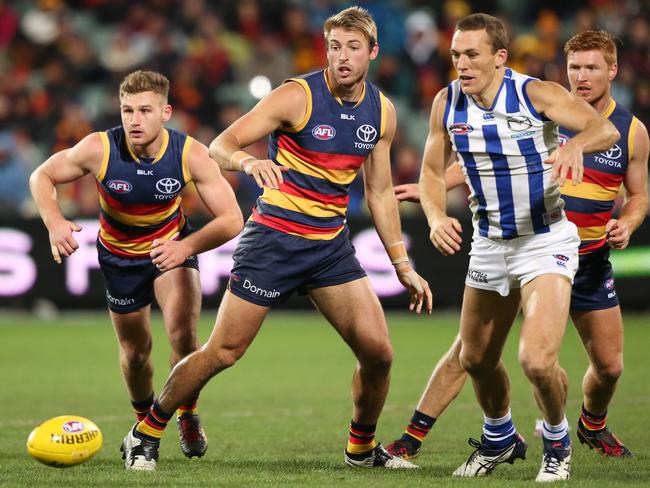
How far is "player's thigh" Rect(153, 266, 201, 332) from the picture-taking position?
7215mm

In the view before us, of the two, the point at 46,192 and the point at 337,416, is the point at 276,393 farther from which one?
the point at 46,192

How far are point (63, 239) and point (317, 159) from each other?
1522 mm

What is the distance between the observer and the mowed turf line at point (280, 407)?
21.0ft

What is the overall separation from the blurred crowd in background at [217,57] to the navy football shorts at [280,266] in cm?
949

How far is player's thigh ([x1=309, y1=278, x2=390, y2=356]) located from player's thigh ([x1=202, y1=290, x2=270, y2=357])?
1.32ft

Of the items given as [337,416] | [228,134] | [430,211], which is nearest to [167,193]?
[228,134]

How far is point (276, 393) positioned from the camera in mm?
10312

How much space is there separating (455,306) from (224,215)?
9622 mm

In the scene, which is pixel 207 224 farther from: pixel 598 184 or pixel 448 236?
pixel 598 184

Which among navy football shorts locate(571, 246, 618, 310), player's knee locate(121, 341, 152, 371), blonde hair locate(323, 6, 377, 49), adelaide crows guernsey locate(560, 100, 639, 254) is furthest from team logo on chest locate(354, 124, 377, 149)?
player's knee locate(121, 341, 152, 371)

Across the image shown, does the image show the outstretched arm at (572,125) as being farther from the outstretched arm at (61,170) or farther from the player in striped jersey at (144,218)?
the outstretched arm at (61,170)

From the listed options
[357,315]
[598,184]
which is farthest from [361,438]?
[598,184]

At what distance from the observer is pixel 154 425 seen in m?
6.68

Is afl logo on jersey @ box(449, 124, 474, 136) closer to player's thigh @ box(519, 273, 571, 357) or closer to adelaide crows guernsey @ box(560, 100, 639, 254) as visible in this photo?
player's thigh @ box(519, 273, 571, 357)
